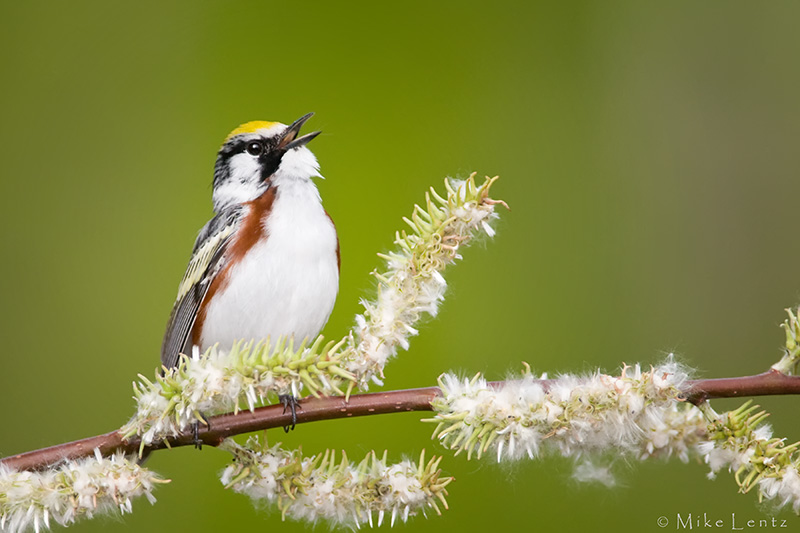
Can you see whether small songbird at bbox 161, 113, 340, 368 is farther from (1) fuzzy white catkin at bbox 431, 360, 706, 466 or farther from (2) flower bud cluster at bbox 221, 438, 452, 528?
(1) fuzzy white catkin at bbox 431, 360, 706, 466

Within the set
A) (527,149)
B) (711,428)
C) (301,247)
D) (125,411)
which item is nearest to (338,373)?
(711,428)

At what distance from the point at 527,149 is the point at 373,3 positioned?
676 mm

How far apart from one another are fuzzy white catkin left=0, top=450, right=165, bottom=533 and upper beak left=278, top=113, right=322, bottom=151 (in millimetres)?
744

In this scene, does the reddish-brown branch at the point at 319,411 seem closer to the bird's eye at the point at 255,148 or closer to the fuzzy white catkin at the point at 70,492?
the fuzzy white catkin at the point at 70,492

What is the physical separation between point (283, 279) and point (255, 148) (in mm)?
291

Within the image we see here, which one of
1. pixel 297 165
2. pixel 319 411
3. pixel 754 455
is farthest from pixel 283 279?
pixel 754 455

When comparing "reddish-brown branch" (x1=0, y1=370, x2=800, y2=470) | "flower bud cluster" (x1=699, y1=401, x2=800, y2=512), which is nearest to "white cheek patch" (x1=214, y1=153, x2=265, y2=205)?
"reddish-brown branch" (x1=0, y1=370, x2=800, y2=470)

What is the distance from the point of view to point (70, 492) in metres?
0.89

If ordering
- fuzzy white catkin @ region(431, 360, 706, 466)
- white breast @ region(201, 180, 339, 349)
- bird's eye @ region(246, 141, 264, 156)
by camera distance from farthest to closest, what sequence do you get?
bird's eye @ region(246, 141, 264, 156)
white breast @ region(201, 180, 339, 349)
fuzzy white catkin @ region(431, 360, 706, 466)

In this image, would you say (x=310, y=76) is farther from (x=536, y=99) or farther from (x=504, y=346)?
(x=504, y=346)

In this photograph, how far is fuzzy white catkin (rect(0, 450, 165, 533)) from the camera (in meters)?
0.88

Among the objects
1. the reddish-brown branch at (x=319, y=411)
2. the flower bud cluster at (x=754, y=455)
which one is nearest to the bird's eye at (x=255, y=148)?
the reddish-brown branch at (x=319, y=411)

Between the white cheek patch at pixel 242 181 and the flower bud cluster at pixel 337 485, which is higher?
the white cheek patch at pixel 242 181

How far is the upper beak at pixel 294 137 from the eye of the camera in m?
1.50
